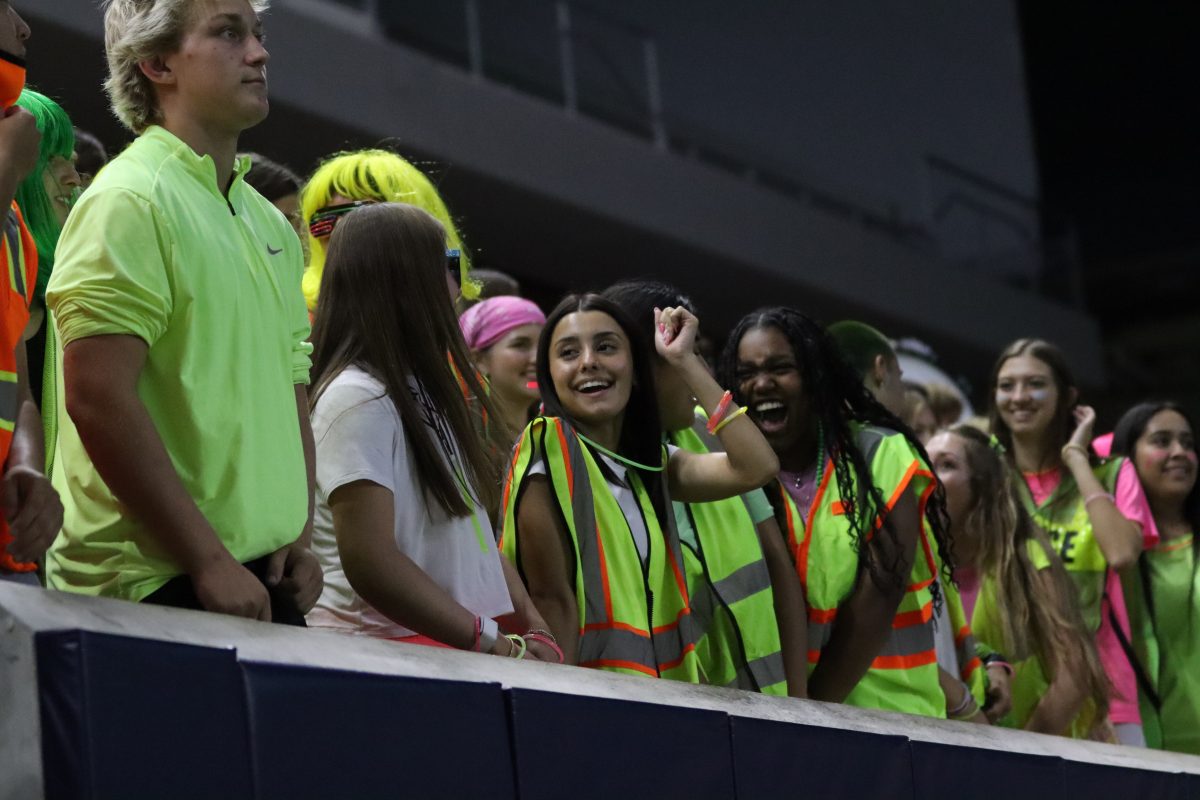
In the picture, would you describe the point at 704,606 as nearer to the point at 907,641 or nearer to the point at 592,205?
the point at 907,641

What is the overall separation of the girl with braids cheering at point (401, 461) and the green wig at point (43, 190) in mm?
390

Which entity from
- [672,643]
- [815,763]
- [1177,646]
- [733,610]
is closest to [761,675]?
[733,610]

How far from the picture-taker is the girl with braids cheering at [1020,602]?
390cm

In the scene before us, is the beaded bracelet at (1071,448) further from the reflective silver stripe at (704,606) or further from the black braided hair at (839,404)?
the reflective silver stripe at (704,606)

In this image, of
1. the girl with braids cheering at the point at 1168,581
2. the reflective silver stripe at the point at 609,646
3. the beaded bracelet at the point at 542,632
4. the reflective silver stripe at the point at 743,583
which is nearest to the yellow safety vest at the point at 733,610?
the reflective silver stripe at the point at 743,583

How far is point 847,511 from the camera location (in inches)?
131

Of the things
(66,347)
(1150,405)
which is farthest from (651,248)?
(66,347)

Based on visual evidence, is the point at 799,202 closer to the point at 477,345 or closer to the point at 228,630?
the point at 477,345

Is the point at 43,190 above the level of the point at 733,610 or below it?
above

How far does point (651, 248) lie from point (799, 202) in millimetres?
1221

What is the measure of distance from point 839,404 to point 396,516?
4.05ft

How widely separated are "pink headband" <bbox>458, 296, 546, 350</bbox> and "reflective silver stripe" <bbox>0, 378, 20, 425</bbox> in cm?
172

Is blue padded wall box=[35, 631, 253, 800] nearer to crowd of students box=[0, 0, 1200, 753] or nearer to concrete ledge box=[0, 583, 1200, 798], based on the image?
concrete ledge box=[0, 583, 1200, 798]

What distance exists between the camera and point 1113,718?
4.15 meters
